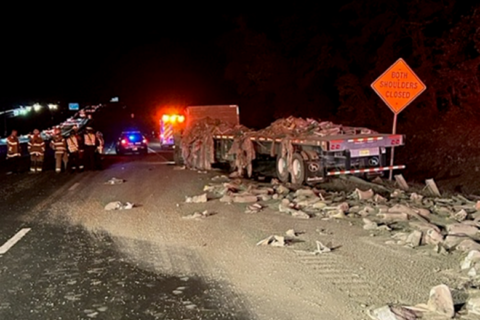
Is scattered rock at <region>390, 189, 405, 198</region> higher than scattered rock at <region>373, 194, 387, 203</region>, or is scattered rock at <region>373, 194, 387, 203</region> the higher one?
scattered rock at <region>373, 194, 387, 203</region>

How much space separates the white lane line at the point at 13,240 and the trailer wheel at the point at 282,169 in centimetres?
787

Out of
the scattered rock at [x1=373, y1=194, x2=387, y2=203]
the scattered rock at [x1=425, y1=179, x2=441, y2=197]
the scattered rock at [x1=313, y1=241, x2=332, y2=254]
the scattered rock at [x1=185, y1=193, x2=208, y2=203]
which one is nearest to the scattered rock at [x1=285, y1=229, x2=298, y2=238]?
the scattered rock at [x1=313, y1=241, x2=332, y2=254]

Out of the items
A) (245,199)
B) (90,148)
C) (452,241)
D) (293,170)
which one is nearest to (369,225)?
(452,241)

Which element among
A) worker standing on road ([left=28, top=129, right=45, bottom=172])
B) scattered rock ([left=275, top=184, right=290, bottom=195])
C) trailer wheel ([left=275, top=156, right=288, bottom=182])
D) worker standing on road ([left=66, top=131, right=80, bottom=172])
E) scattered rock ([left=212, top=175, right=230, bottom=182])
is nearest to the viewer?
scattered rock ([left=275, top=184, right=290, bottom=195])

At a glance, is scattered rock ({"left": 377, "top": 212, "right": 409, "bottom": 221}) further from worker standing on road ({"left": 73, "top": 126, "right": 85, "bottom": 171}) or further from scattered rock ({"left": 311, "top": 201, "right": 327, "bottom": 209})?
worker standing on road ({"left": 73, "top": 126, "right": 85, "bottom": 171})

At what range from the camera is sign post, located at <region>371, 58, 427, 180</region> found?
1499 centimetres

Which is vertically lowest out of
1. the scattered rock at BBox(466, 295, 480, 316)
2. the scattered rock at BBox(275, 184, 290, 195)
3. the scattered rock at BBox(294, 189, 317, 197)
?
the scattered rock at BBox(275, 184, 290, 195)

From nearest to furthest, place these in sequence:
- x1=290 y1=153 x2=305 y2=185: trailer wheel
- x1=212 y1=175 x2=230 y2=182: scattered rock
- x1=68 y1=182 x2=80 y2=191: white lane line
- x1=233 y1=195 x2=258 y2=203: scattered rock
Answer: x1=233 y1=195 x2=258 y2=203: scattered rock
x1=290 y1=153 x2=305 y2=185: trailer wheel
x1=68 y1=182 x2=80 y2=191: white lane line
x1=212 y1=175 x2=230 y2=182: scattered rock

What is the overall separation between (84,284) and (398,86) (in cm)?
1092

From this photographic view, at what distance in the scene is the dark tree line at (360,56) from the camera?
851 inches

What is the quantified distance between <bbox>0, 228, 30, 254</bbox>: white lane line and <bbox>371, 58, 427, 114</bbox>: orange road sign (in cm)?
943

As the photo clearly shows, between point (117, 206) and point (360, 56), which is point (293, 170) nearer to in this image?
point (117, 206)

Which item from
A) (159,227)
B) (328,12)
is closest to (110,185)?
(159,227)

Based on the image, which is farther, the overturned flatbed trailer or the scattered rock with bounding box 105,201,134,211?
the overturned flatbed trailer
